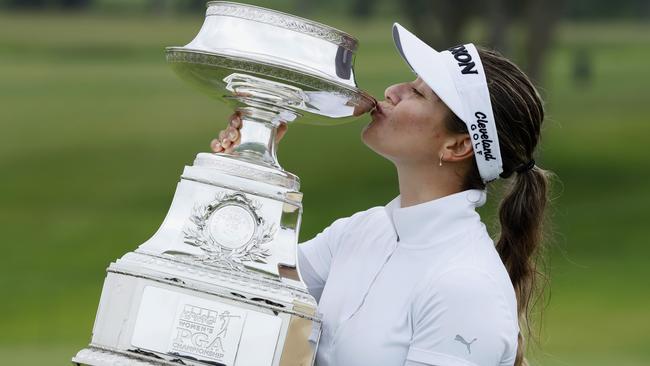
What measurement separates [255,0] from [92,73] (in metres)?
2.81

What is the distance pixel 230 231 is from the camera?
241 centimetres

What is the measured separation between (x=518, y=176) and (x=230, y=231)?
549mm

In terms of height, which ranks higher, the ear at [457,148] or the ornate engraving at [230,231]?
the ear at [457,148]

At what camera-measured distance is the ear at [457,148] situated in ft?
7.99

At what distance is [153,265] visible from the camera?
2354mm

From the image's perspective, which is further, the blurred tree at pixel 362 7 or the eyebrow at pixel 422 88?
the blurred tree at pixel 362 7

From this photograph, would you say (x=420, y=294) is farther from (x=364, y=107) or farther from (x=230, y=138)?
(x=230, y=138)

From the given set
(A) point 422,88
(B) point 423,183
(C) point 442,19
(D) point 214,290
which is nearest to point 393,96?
(A) point 422,88

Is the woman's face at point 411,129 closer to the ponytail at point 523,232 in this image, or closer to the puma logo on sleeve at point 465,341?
the ponytail at point 523,232

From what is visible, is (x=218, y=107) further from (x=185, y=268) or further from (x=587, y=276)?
(x=185, y=268)

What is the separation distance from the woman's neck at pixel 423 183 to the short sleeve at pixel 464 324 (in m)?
0.24

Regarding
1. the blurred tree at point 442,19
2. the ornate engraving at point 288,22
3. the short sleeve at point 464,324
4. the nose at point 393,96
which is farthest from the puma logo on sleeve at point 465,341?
the blurred tree at point 442,19

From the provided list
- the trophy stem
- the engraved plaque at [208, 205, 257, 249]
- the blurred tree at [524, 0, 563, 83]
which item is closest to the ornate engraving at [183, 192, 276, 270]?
the engraved plaque at [208, 205, 257, 249]

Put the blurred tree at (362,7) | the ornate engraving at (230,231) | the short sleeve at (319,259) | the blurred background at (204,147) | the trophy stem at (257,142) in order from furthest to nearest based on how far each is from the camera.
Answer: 1. the blurred tree at (362,7)
2. the blurred background at (204,147)
3. the short sleeve at (319,259)
4. the trophy stem at (257,142)
5. the ornate engraving at (230,231)
